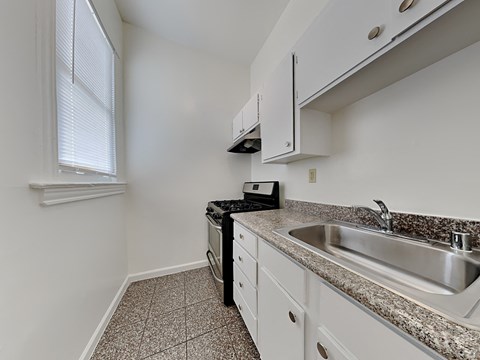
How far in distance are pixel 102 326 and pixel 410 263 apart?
6.71 feet

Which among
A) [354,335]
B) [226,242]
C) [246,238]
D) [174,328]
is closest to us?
[354,335]

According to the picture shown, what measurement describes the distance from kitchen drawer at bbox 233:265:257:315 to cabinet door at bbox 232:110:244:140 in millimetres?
1508

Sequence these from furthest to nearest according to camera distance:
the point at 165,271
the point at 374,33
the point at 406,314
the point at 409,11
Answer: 1. the point at 165,271
2. the point at 374,33
3. the point at 409,11
4. the point at 406,314

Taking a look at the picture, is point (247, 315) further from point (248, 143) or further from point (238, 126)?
point (238, 126)

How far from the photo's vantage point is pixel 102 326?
133cm

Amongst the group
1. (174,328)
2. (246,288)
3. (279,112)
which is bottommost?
(174,328)

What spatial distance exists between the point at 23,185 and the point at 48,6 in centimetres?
90

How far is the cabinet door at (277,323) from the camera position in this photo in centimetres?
71

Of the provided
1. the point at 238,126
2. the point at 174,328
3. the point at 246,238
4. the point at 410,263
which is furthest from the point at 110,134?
the point at 410,263

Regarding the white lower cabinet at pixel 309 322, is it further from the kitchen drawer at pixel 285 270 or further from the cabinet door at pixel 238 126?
the cabinet door at pixel 238 126

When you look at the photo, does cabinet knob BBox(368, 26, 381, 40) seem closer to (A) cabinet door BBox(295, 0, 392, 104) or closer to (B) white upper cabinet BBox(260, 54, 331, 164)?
(A) cabinet door BBox(295, 0, 392, 104)

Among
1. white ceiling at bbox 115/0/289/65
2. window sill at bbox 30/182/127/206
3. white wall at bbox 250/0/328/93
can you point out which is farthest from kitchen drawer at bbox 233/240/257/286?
white ceiling at bbox 115/0/289/65

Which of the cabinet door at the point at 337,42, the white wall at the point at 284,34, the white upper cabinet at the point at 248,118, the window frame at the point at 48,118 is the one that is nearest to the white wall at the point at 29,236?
the window frame at the point at 48,118

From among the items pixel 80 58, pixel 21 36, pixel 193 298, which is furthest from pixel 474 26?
pixel 193 298
